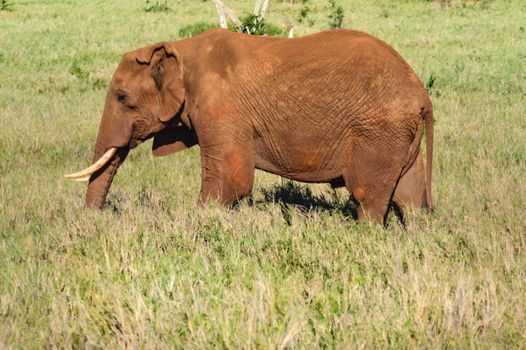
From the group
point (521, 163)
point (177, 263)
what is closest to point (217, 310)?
point (177, 263)

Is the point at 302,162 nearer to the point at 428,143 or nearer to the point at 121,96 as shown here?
the point at 428,143

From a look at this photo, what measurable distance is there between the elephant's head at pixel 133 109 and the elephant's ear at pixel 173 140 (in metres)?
0.25

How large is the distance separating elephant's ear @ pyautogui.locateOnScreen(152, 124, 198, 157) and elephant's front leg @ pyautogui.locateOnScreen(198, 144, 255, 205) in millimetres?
649

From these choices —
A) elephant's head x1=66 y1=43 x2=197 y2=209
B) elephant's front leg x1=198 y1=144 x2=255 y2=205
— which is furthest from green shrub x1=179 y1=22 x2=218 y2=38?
elephant's front leg x1=198 y1=144 x2=255 y2=205

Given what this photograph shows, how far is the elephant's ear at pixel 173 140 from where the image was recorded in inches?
286

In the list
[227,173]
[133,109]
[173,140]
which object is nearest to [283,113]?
[227,173]

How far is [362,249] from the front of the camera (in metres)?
5.04

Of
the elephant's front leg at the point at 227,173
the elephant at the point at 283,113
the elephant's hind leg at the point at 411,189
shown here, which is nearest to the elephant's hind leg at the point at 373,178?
the elephant at the point at 283,113

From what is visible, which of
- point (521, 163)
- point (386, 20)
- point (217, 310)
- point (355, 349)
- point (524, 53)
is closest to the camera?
point (355, 349)

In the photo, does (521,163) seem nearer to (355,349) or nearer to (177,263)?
(177,263)

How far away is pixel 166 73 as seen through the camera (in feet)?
22.5

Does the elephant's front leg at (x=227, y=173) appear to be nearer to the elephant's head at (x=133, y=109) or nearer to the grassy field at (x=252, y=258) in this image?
the grassy field at (x=252, y=258)

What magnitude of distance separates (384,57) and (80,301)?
3.24m

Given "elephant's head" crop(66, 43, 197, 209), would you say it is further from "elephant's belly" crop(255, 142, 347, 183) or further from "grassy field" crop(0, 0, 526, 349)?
"elephant's belly" crop(255, 142, 347, 183)
